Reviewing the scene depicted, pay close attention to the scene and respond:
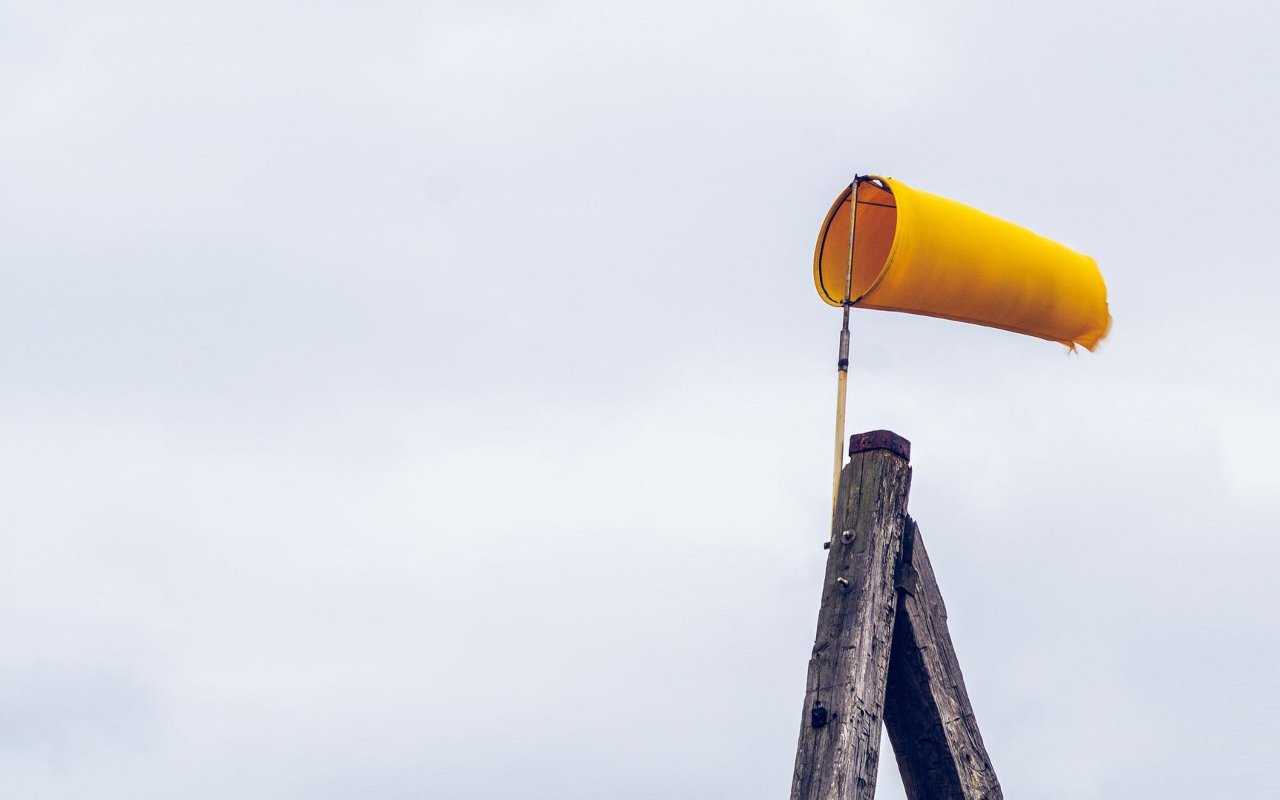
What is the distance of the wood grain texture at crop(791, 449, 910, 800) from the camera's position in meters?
4.38

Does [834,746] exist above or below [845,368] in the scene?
below

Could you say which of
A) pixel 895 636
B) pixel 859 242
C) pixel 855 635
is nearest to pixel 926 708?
pixel 895 636

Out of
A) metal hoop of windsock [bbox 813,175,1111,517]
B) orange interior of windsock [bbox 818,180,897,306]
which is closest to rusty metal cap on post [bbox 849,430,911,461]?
metal hoop of windsock [bbox 813,175,1111,517]

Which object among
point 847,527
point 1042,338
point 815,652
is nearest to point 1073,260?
point 1042,338

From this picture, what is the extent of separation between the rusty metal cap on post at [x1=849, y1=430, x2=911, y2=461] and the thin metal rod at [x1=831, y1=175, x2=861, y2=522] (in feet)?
0.25

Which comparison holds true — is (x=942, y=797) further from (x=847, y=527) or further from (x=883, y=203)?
(x=883, y=203)

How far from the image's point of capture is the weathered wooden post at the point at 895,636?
183 inches

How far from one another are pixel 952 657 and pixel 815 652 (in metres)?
0.56

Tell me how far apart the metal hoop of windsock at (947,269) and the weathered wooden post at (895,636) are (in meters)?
0.36

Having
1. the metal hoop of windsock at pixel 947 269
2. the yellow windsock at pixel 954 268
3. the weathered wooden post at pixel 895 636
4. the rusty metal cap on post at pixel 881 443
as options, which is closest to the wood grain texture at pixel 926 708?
the weathered wooden post at pixel 895 636

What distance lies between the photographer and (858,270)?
5.66 metres

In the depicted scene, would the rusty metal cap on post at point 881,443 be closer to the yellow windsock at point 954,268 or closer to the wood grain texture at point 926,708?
the wood grain texture at point 926,708

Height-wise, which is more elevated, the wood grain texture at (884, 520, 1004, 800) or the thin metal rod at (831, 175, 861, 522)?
the thin metal rod at (831, 175, 861, 522)

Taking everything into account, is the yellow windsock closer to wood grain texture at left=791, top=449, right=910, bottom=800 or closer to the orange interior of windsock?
the orange interior of windsock
